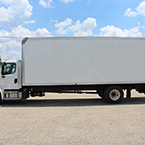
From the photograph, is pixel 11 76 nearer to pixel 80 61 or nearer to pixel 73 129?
pixel 80 61

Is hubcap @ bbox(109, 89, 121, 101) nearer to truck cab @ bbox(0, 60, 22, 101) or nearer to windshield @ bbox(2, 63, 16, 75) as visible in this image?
truck cab @ bbox(0, 60, 22, 101)

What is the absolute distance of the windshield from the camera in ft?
25.6

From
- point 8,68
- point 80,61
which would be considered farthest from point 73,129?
point 8,68

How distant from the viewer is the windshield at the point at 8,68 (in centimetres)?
780

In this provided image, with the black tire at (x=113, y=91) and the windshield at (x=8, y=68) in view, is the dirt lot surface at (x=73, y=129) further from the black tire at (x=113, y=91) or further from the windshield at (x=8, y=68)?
the windshield at (x=8, y=68)

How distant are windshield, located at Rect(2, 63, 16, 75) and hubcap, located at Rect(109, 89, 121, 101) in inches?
208

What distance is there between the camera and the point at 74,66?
781 centimetres

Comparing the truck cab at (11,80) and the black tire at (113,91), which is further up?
the truck cab at (11,80)

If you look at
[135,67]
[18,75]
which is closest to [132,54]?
[135,67]

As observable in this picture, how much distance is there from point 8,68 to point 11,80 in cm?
66

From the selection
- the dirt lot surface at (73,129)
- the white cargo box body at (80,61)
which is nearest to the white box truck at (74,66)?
the white cargo box body at (80,61)

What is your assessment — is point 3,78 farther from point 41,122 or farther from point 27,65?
point 41,122

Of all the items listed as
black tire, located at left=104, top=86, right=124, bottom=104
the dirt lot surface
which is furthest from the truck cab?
black tire, located at left=104, top=86, right=124, bottom=104

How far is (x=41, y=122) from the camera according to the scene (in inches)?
196
